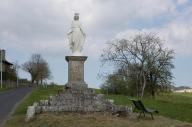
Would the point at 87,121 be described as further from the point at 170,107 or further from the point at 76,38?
the point at 170,107

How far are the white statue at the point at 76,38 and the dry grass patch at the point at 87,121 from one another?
3671 millimetres

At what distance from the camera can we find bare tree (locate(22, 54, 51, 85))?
430 ft

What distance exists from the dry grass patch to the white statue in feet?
12.0

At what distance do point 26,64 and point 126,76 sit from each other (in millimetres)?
75194

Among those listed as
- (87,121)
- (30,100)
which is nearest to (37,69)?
(30,100)

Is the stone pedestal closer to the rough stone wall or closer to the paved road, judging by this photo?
the rough stone wall

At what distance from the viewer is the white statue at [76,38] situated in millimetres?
22156

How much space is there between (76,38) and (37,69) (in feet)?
361

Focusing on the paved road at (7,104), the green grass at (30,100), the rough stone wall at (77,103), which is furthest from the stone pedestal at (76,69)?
the green grass at (30,100)

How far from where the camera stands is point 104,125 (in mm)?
16688

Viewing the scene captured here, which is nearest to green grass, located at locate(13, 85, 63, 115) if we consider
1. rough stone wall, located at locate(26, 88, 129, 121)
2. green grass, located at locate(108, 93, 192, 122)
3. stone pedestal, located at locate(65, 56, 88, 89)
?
stone pedestal, located at locate(65, 56, 88, 89)

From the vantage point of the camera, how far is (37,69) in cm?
13125

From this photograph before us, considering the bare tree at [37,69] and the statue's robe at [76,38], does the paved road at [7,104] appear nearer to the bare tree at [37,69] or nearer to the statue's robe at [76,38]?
the statue's robe at [76,38]

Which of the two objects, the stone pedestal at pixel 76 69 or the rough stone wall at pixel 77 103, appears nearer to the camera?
the rough stone wall at pixel 77 103
